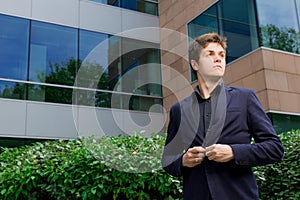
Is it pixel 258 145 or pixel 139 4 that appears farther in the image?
pixel 139 4

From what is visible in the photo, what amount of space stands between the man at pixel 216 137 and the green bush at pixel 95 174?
2270 mm

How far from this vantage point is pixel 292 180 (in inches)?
200

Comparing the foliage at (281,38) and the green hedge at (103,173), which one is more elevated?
the foliage at (281,38)

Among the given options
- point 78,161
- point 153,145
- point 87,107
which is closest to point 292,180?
point 153,145

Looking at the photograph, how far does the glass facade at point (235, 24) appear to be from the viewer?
9.59 m

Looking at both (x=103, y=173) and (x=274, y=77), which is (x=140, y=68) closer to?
(x=274, y=77)

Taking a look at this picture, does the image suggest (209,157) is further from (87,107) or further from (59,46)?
(59,46)

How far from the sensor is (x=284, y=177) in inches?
203

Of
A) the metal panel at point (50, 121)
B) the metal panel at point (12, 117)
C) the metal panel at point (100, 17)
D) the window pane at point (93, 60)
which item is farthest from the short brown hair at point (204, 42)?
the metal panel at point (100, 17)

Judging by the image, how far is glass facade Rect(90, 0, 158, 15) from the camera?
43.1ft

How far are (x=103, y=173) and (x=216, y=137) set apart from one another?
2.76 meters

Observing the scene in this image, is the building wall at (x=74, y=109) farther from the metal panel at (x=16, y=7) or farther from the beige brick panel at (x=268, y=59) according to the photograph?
the beige brick panel at (x=268, y=59)

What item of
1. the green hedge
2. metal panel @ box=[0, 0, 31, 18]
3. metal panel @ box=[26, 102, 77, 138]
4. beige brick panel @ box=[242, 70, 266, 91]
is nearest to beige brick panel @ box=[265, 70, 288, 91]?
beige brick panel @ box=[242, 70, 266, 91]

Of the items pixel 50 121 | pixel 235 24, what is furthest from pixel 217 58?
pixel 50 121
